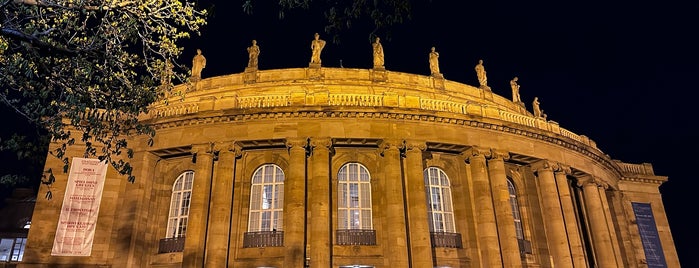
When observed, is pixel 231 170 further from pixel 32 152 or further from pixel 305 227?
pixel 32 152

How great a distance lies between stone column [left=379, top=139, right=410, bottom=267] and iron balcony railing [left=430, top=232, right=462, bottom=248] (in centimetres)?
232

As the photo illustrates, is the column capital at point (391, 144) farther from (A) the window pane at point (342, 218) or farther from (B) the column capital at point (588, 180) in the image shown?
(B) the column capital at point (588, 180)

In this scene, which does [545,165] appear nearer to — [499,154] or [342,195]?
[499,154]

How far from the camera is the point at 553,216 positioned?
27484 millimetres

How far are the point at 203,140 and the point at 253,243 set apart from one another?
5.99 meters

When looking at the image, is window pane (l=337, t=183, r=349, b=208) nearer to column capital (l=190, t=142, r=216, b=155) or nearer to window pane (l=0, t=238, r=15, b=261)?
column capital (l=190, t=142, r=216, b=155)

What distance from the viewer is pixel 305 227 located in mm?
24000

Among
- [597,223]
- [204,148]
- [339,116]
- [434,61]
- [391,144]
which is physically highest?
[434,61]

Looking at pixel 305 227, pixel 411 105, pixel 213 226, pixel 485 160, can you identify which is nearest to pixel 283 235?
pixel 305 227

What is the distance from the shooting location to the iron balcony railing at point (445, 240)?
25.3m

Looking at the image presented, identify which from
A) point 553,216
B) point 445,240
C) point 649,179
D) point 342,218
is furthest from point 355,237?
point 649,179

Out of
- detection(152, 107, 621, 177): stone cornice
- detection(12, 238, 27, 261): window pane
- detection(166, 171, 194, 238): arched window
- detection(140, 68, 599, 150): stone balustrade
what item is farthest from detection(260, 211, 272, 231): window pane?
detection(12, 238, 27, 261): window pane

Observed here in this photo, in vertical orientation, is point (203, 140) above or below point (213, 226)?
above

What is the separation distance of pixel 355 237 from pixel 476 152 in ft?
26.1
